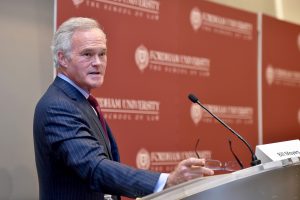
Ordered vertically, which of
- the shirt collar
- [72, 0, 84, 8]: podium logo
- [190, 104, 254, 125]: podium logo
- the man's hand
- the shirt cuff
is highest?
[72, 0, 84, 8]: podium logo

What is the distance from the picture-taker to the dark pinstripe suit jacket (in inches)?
61.3

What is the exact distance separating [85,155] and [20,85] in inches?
58.6

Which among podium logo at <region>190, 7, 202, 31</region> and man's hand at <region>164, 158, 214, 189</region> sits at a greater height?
podium logo at <region>190, 7, 202, 31</region>

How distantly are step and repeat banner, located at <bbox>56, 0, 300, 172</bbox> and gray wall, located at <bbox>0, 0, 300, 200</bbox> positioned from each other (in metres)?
0.33

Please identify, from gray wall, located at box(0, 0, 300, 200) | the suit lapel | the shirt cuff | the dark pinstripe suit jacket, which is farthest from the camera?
gray wall, located at box(0, 0, 300, 200)

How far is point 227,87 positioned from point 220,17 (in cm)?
60

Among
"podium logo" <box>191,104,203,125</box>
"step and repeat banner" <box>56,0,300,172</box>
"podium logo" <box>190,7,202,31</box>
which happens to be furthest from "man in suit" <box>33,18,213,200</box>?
"podium logo" <box>190,7,202,31</box>

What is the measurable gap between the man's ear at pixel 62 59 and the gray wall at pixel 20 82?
37.6 inches

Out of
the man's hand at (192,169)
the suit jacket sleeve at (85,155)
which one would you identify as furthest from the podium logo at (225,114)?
the man's hand at (192,169)

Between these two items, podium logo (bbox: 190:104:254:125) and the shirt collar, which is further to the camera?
podium logo (bbox: 190:104:254:125)

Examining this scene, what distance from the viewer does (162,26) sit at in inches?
141

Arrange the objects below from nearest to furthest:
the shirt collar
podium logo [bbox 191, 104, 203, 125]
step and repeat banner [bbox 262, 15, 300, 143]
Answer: the shirt collar
podium logo [bbox 191, 104, 203, 125]
step and repeat banner [bbox 262, 15, 300, 143]

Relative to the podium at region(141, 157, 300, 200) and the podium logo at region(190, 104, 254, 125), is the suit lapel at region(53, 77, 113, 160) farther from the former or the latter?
the podium logo at region(190, 104, 254, 125)

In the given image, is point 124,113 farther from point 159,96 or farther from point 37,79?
point 37,79
